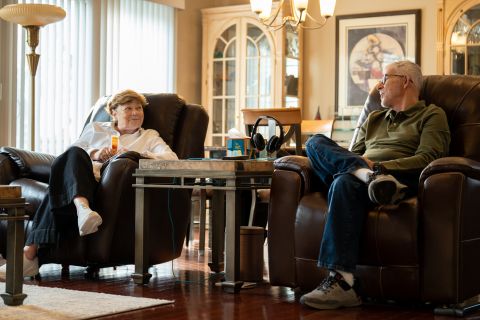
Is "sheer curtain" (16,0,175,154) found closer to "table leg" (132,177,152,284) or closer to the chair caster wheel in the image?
the chair caster wheel

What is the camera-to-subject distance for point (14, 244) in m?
2.91

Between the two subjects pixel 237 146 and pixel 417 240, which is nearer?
pixel 417 240

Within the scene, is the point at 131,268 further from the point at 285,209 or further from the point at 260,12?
the point at 260,12

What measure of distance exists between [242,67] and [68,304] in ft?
17.7

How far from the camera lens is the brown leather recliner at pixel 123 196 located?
3.75 m

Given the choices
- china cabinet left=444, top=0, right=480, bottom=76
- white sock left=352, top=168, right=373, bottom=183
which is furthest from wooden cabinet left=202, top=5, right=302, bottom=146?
white sock left=352, top=168, right=373, bottom=183

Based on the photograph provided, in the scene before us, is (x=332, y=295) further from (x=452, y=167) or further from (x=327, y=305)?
(x=452, y=167)

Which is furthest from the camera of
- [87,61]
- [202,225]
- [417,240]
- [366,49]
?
[366,49]

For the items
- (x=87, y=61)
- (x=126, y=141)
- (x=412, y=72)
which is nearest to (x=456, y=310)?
(x=412, y=72)

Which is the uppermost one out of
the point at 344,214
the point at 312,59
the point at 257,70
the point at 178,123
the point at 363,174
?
the point at 312,59

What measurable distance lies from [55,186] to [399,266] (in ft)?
5.40

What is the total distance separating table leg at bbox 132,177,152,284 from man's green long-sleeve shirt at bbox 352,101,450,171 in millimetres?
1004

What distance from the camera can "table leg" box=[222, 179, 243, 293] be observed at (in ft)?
11.2

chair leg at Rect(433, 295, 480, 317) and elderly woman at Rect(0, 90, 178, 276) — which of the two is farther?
elderly woman at Rect(0, 90, 178, 276)
